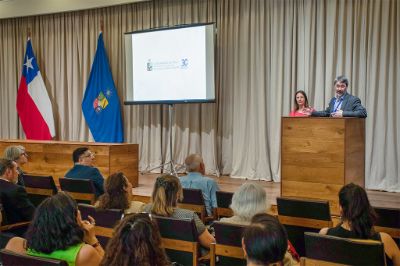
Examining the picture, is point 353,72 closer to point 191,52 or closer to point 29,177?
point 191,52

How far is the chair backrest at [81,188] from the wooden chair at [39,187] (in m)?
0.22

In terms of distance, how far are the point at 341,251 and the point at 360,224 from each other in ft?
1.01

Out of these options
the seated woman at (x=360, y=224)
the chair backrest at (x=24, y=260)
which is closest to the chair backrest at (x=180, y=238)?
the seated woman at (x=360, y=224)

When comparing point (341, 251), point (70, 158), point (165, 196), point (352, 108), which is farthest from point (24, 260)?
point (70, 158)

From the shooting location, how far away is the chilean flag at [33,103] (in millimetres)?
9086

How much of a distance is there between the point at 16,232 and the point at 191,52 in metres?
4.18

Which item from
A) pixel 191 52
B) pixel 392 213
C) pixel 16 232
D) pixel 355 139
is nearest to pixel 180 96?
pixel 191 52

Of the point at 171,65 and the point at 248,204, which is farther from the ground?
the point at 171,65

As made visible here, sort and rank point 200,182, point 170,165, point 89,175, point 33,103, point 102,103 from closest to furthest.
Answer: point 200,182 < point 89,175 < point 170,165 < point 102,103 < point 33,103

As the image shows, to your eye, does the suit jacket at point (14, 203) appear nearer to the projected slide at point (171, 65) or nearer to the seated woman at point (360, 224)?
the seated woman at point (360, 224)

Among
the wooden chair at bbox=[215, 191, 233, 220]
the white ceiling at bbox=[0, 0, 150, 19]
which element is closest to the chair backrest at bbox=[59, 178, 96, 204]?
the wooden chair at bbox=[215, 191, 233, 220]

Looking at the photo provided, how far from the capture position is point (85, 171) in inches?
189

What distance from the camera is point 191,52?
7.12 metres

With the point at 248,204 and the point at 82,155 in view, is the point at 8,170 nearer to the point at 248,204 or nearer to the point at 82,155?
the point at 82,155
